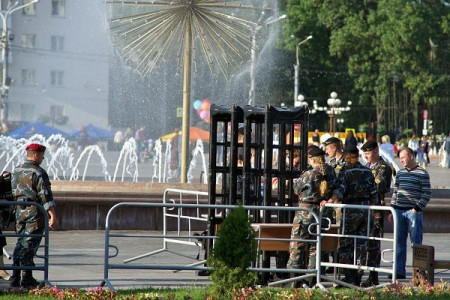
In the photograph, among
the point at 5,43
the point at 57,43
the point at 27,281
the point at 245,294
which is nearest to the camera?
the point at 245,294

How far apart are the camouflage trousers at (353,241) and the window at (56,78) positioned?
6182cm

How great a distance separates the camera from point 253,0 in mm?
23188

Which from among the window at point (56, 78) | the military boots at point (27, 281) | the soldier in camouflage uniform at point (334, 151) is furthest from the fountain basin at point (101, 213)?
the window at point (56, 78)

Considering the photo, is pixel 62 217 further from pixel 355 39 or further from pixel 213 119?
pixel 355 39

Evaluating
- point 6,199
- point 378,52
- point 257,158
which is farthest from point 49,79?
point 6,199

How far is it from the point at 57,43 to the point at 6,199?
69633 mm

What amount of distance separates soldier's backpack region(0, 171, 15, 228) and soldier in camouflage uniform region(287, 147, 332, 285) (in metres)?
2.94

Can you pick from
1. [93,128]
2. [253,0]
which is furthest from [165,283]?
[93,128]

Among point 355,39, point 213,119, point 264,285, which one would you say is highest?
point 355,39

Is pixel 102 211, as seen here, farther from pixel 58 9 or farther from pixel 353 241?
pixel 58 9

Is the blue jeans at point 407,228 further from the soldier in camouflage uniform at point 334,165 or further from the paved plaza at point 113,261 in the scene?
the soldier in camouflage uniform at point 334,165

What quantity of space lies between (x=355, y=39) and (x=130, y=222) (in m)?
57.6

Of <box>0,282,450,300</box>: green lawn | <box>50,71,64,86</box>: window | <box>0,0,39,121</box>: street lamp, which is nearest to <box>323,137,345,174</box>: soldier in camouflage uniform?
<box>0,282,450,300</box>: green lawn

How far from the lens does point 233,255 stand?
30.3ft
